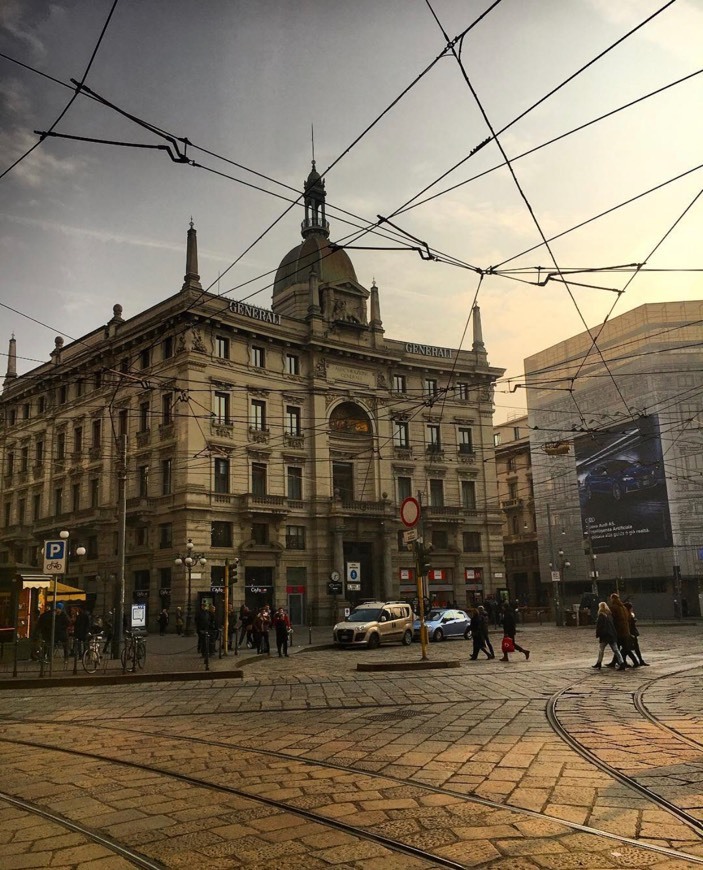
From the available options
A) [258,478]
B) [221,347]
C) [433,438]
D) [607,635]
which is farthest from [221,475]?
[607,635]

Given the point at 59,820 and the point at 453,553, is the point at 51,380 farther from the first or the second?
the point at 59,820

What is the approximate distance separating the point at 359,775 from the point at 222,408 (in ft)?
110

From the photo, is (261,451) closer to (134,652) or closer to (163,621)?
(163,621)

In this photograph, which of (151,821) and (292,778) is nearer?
(151,821)

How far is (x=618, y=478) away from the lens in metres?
43.9

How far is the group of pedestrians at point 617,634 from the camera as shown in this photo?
15422mm

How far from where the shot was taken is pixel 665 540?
4153 cm

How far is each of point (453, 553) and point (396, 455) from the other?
22.5 feet

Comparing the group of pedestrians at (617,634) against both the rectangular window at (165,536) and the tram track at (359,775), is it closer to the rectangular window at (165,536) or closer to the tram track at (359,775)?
the tram track at (359,775)

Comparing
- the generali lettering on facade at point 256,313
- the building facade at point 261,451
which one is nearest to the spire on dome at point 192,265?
the building facade at point 261,451

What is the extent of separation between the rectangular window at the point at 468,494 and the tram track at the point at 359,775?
39.6 metres

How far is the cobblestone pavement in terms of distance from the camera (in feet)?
15.0

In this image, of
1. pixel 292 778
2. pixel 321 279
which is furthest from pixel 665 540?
pixel 292 778

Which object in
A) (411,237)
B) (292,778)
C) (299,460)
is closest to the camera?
(292,778)
